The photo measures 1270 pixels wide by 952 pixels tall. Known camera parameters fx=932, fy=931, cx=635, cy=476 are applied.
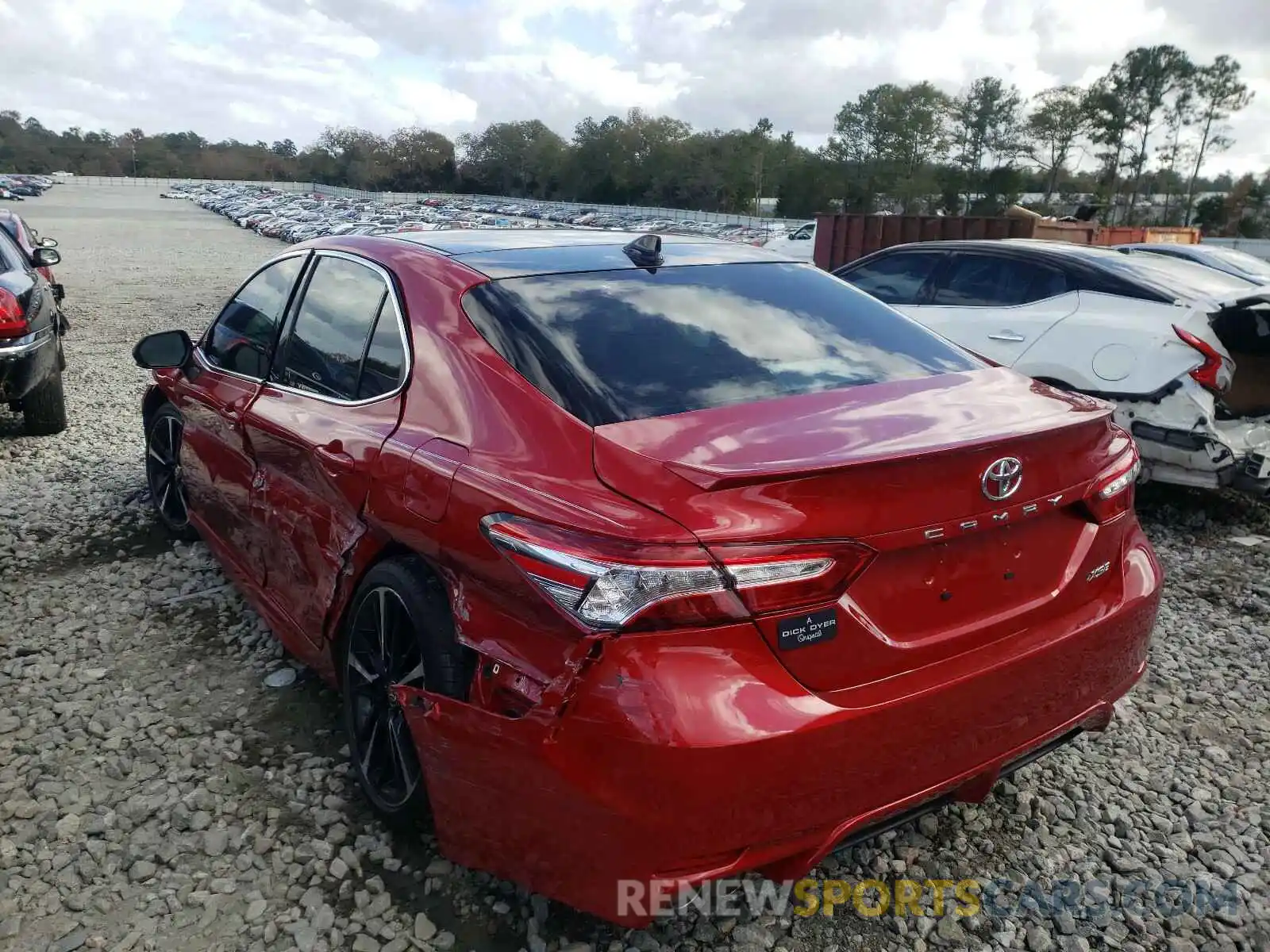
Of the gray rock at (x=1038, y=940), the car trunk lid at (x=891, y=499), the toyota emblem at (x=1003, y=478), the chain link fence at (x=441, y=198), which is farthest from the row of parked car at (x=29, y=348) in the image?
the chain link fence at (x=441, y=198)

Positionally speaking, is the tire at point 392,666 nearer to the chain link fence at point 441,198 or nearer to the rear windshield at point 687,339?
the rear windshield at point 687,339

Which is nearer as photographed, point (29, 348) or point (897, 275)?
point (29, 348)

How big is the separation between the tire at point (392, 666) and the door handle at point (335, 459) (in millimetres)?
300

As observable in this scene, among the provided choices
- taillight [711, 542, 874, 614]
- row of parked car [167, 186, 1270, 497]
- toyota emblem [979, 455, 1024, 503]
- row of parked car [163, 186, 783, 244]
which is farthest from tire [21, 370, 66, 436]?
row of parked car [163, 186, 783, 244]

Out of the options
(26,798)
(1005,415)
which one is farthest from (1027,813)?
(26,798)

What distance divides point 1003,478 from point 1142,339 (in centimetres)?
384

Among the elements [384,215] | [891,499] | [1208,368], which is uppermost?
[891,499]

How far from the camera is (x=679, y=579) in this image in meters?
1.72

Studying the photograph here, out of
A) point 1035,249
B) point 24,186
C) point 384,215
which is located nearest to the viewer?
point 1035,249

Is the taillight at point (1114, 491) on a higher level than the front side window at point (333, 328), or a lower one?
lower

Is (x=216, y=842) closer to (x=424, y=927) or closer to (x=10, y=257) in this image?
(x=424, y=927)

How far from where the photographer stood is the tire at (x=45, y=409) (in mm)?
6801

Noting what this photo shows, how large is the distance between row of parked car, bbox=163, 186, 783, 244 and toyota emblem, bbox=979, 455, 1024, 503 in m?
28.0

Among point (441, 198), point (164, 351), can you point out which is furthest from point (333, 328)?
point (441, 198)
